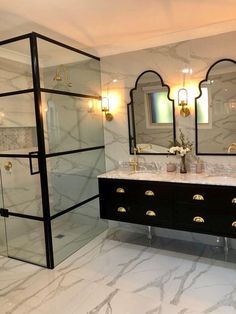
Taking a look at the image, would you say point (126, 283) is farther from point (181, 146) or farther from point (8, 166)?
point (8, 166)

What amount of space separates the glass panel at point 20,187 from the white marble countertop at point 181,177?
2.64 ft

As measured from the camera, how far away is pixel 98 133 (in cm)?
361

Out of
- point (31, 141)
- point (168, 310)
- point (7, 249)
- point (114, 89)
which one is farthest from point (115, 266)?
point (114, 89)

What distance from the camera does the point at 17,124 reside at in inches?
123

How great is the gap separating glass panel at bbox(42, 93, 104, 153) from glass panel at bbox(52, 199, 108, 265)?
77 cm

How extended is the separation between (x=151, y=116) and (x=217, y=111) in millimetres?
767

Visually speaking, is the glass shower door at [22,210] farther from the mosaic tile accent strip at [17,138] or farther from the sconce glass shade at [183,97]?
the sconce glass shade at [183,97]

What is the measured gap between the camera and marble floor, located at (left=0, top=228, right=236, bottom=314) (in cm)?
216

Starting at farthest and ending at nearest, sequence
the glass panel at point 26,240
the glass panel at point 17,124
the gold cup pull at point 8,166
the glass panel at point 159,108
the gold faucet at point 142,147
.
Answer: the gold faucet at point 142,147
the glass panel at point 159,108
the gold cup pull at point 8,166
the glass panel at point 26,240
the glass panel at point 17,124

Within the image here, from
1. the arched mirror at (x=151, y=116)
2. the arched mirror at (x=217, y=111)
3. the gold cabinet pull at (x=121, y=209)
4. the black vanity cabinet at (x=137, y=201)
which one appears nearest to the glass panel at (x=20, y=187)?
the black vanity cabinet at (x=137, y=201)

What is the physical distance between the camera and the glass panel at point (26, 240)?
288cm

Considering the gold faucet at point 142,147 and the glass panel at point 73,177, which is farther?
the gold faucet at point 142,147

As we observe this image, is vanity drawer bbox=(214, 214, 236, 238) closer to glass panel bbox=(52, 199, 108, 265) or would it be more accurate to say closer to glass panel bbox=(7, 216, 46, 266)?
glass panel bbox=(52, 199, 108, 265)

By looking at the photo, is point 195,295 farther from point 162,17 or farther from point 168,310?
point 162,17
